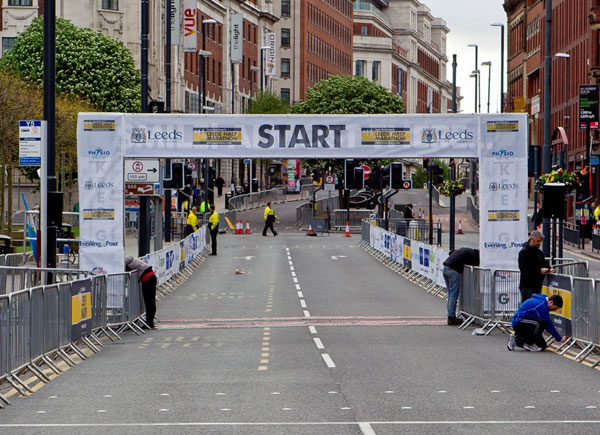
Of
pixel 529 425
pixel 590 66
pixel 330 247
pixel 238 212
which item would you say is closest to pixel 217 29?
pixel 238 212

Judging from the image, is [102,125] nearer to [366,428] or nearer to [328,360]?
[328,360]

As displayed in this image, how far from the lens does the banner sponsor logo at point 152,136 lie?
2673 centimetres

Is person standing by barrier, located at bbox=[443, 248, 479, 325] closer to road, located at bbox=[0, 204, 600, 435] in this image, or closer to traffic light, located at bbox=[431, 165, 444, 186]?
road, located at bbox=[0, 204, 600, 435]

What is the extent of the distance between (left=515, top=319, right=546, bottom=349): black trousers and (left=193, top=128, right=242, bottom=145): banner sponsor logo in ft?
27.4

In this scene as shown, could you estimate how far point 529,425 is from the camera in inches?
513

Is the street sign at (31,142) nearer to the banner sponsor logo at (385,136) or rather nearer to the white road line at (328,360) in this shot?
the white road line at (328,360)

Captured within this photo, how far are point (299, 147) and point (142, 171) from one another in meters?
8.52

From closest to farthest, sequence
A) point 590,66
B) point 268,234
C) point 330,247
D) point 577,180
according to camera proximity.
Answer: point 577,180 < point 330,247 < point 268,234 < point 590,66

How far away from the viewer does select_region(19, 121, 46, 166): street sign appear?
22750 mm

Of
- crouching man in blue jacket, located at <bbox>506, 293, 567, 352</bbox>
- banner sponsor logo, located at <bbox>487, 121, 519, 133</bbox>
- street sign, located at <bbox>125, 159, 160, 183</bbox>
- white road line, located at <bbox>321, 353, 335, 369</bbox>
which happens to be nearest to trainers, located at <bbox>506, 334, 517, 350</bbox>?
crouching man in blue jacket, located at <bbox>506, 293, 567, 352</bbox>

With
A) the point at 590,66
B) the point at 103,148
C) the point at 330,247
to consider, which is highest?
the point at 590,66

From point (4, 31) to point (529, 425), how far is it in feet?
274

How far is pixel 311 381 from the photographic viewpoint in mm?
16766

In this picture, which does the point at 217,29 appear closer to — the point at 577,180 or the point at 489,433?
the point at 577,180
